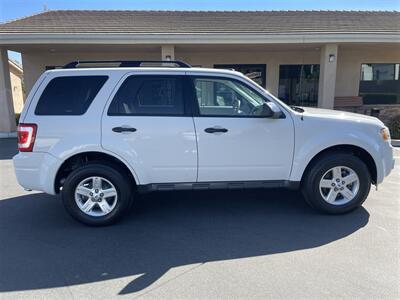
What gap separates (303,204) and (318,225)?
0.71 meters

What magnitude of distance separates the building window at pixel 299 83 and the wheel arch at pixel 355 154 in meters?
10.5

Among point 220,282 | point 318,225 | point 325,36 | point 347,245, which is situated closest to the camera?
point 220,282

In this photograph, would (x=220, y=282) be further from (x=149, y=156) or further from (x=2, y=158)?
(x=2, y=158)

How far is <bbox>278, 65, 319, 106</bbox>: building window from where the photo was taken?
45.9 feet

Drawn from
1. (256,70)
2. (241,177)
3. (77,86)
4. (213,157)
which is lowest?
(241,177)

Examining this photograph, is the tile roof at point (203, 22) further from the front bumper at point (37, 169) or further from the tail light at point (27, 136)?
the front bumper at point (37, 169)

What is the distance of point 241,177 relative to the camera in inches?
158

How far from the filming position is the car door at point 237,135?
385 cm

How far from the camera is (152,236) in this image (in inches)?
143

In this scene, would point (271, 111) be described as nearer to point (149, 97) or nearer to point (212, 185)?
point (212, 185)

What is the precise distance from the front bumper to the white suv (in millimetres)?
12

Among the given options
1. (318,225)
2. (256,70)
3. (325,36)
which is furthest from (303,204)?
(256,70)

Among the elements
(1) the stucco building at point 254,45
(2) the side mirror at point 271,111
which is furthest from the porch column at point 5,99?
(2) the side mirror at point 271,111

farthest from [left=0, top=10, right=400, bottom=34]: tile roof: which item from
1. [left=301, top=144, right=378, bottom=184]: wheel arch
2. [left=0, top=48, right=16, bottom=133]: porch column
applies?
[left=301, top=144, right=378, bottom=184]: wheel arch
